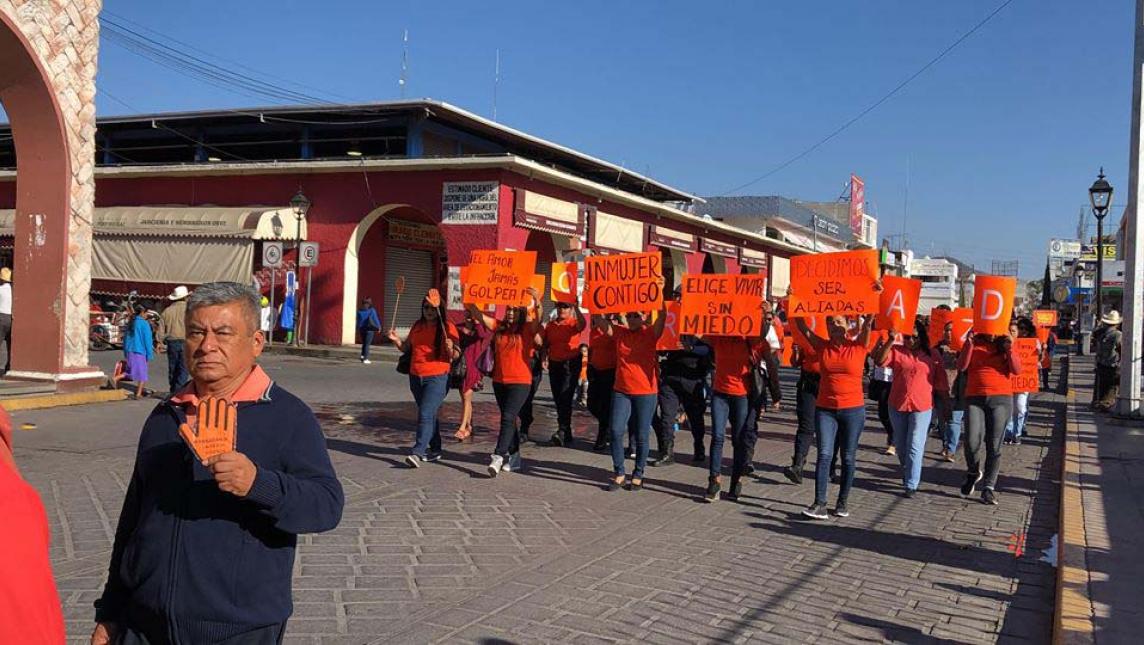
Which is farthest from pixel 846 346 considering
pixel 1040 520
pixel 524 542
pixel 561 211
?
pixel 561 211

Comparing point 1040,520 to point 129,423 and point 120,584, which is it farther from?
point 129,423

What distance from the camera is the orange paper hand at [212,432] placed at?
7.56 ft

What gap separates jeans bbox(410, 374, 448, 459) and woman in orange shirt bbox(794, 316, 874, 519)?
3.77 meters

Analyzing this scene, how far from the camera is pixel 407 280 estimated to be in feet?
91.2

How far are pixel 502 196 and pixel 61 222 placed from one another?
1147 centimetres

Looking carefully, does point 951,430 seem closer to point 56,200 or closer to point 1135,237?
point 1135,237

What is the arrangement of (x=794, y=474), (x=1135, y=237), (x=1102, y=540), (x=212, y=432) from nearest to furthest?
(x=212, y=432), (x=1102, y=540), (x=794, y=474), (x=1135, y=237)

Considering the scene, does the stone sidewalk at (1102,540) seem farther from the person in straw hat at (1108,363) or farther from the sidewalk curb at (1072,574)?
the person in straw hat at (1108,363)

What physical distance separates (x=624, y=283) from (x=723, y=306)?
1030mm

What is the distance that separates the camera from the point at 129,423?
11492mm

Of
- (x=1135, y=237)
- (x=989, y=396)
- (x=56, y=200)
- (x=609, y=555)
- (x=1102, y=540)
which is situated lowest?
(x=609, y=555)

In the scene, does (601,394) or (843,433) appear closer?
(843,433)

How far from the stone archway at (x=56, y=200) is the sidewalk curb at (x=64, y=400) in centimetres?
28

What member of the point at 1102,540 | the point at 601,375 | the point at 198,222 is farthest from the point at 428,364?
the point at 198,222
